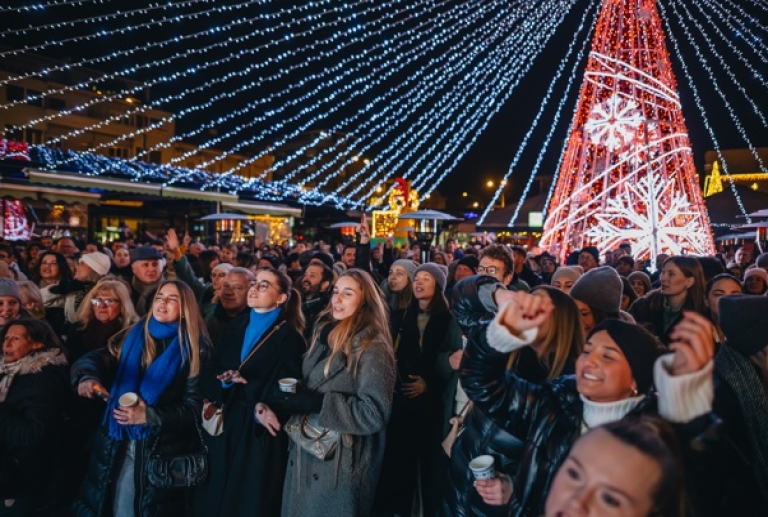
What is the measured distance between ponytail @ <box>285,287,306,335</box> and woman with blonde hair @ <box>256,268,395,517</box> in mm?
771

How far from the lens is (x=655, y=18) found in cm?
1279

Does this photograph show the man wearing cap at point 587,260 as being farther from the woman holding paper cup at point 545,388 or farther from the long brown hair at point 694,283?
the woman holding paper cup at point 545,388

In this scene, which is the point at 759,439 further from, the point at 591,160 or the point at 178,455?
the point at 591,160

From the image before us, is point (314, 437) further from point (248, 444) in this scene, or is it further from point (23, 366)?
point (23, 366)

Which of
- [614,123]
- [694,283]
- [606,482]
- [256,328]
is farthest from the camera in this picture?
[614,123]

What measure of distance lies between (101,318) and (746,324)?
410cm

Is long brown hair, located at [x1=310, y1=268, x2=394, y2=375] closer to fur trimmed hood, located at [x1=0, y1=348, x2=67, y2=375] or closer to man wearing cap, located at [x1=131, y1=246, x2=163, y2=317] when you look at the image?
fur trimmed hood, located at [x1=0, y1=348, x2=67, y2=375]

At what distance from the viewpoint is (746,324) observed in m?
2.62

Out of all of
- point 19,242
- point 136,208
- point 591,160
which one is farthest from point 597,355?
point 136,208

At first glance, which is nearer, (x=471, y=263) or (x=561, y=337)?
(x=561, y=337)

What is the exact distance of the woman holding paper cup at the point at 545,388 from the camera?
6.80 ft

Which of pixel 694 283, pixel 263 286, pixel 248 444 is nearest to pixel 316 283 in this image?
pixel 263 286

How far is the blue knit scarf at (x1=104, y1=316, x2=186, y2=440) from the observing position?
11.2 feet

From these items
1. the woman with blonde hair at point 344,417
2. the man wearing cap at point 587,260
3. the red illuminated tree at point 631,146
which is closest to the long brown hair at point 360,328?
the woman with blonde hair at point 344,417
